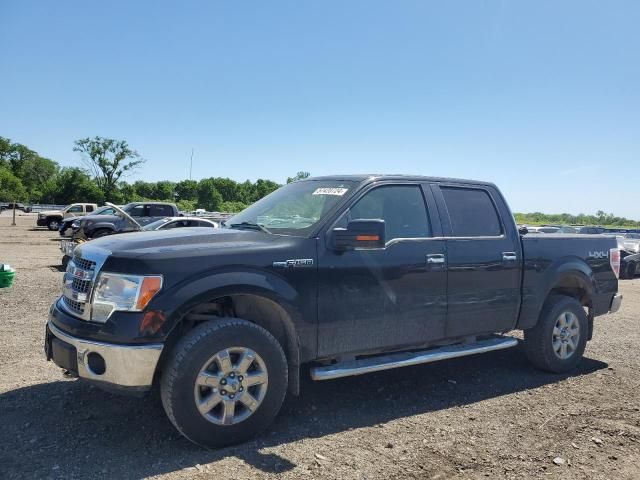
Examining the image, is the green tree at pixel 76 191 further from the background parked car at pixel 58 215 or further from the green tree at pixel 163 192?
the background parked car at pixel 58 215

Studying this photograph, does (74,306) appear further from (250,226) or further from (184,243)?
(250,226)

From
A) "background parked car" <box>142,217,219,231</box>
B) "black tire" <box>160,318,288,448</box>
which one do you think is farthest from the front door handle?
"background parked car" <box>142,217,219,231</box>

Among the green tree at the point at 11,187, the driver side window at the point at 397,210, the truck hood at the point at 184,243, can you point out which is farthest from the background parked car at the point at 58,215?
the green tree at the point at 11,187

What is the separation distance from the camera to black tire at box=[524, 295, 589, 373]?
5656 mm

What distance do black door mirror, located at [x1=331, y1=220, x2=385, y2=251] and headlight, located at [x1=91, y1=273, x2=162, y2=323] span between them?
139 centimetres

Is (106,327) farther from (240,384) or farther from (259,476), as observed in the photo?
(259,476)

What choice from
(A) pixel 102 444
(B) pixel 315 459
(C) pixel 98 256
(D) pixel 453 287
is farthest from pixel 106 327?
(D) pixel 453 287

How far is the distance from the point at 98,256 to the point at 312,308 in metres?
1.58

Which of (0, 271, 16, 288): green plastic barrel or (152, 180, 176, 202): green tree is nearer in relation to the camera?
(0, 271, 16, 288): green plastic barrel

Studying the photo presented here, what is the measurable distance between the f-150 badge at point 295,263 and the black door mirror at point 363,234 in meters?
0.30

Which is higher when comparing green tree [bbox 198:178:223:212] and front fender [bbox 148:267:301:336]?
green tree [bbox 198:178:223:212]

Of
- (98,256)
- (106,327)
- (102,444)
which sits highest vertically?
(98,256)

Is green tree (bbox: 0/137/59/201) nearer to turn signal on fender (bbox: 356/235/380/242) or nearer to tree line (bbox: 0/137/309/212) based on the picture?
tree line (bbox: 0/137/309/212)

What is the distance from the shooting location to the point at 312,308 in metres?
4.10
